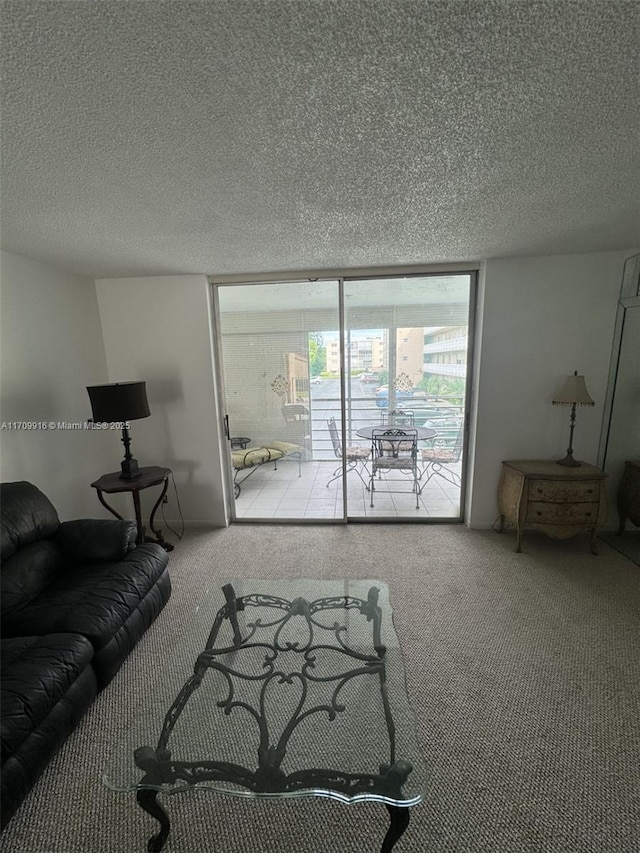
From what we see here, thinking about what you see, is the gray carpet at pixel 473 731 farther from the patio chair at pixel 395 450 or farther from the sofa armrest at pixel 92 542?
the patio chair at pixel 395 450

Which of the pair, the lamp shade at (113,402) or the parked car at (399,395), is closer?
the lamp shade at (113,402)

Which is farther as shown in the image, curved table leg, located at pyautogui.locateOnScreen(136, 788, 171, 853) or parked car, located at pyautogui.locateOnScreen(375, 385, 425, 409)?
parked car, located at pyautogui.locateOnScreen(375, 385, 425, 409)

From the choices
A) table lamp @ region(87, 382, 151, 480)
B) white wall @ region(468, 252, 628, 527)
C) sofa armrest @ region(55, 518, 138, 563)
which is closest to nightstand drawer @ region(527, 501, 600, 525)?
white wall @ region(468, 252, 628, 527)

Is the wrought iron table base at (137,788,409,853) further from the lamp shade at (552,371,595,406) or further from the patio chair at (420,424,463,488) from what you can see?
the patio chair at (420,424,463,488)

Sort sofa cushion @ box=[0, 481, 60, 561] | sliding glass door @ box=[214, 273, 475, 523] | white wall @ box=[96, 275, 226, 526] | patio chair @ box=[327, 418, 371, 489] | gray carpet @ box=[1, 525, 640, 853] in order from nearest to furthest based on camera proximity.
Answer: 1. gray carpet @ box=[1, 525, 640, 853]
2. sofa cushion @ box=[0, 481, 60, 561]
3. white wall @ box=[96, 275, 226, 526]
4. sliding glass door @ box=[214, 273, 475, 523]
5. patio chair @ box=[327, 418, 371, 489]

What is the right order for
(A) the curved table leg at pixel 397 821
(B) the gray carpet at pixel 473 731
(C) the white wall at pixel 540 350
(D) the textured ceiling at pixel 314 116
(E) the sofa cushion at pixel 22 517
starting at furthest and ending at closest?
(C) the white wall at pixel 540 350 → (E) the sofa cushion at pixel 22 517 → (B) the gray carpet at pixel 473 731 → (A) the curved table leg at pixel 397 821 → (D) the textured ceiling at pixel 314 116

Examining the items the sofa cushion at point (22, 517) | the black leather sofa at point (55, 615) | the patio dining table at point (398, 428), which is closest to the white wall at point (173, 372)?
the black leather sofa at point (55, 615)

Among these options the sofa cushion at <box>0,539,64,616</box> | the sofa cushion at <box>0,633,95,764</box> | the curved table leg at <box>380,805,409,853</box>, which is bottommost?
the curved table leg at <box>380,805,409,853</box>

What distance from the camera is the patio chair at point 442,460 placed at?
12.7 feet

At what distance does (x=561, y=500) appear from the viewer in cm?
254

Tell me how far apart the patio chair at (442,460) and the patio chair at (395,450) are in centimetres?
33

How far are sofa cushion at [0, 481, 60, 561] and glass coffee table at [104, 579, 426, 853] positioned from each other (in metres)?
1.06

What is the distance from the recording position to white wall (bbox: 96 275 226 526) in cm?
293

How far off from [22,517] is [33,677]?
3.02 ft
